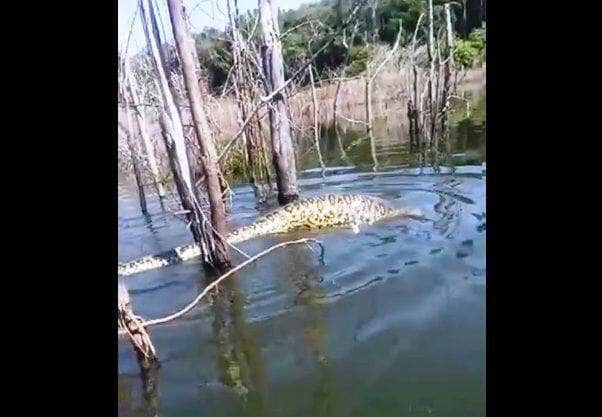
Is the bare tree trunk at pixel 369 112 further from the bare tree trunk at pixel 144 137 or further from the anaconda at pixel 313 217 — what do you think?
the bare tree trunk at pixel 144 137

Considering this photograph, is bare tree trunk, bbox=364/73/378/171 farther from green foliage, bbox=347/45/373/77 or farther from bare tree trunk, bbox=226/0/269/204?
bare tree trunk, bbox=226/0/269/204

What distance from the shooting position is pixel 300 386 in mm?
1370

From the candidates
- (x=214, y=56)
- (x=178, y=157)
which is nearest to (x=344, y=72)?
(x=214, y=56)

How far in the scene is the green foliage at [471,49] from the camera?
4.39ft

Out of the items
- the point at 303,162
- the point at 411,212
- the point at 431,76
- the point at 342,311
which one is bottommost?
the point at 342,311

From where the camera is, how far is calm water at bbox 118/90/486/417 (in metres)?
1.36

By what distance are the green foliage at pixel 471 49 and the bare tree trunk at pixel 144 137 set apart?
1.94 feet

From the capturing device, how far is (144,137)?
57.1 inches

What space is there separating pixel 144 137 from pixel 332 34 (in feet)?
1.32

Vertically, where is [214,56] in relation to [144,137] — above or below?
above

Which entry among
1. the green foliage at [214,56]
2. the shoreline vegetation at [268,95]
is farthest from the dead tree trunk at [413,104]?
the green foliage at [214,56]

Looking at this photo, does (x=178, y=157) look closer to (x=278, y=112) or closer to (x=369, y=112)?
(x=278, y=112)

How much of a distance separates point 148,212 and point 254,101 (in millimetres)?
289

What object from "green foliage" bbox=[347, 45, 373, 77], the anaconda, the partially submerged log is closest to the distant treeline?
"green foliage" bbox=[347, 45, 373, 77]
